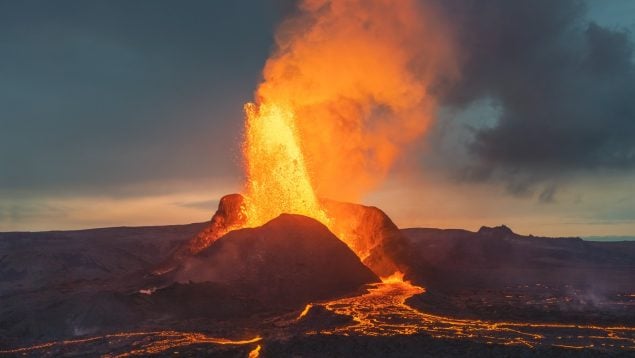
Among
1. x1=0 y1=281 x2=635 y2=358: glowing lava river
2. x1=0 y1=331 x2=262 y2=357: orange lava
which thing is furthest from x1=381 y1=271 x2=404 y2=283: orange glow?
x1=0 y1=331 x2=262 y2=357: orange lava

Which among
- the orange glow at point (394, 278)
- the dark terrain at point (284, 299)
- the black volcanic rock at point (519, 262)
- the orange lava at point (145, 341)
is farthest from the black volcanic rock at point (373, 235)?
the orange lava at point (145, 341)

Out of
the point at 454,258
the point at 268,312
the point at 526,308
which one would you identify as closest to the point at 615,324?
the point at 526,308

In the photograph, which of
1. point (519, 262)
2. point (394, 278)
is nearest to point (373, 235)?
point (394, 278)

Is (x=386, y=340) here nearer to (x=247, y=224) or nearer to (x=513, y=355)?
(x=513, y=355)

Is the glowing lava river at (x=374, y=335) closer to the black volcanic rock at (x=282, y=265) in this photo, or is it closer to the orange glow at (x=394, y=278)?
the black volcanic rock at (x=282, y=265)

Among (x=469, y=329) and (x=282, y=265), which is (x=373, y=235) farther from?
(x=469, y=329)

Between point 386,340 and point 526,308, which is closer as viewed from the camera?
point 386,340

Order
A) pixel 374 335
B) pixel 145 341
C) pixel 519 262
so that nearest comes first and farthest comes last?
pixel 374 335 < pixel 145 341 < pixel 519 262
